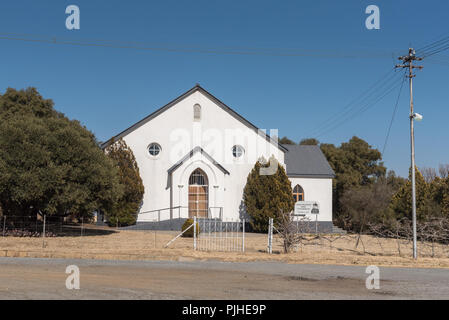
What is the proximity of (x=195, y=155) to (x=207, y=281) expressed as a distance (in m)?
19.7

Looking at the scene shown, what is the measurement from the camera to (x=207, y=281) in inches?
454

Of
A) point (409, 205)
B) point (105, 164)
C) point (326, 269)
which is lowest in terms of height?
point (326, 269)

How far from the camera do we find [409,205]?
96.7 feet

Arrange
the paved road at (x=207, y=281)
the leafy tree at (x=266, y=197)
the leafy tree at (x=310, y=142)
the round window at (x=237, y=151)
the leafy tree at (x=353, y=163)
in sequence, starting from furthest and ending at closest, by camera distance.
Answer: the leafy tree at (x=310, y=142) < the leafy tree at (x=353, y=163) < the round window at (x=237, y=151) < the leafy tree at (x=266, y=197) < the paved road at (x=207, y=281)

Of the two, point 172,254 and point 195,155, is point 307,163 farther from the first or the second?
point 172,254

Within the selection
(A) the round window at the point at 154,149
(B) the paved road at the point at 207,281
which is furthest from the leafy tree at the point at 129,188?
(B) the paved road at the point at 207,281

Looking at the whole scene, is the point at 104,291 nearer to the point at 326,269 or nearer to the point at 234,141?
the point at 326,269

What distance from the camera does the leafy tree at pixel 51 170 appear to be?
20906 mm

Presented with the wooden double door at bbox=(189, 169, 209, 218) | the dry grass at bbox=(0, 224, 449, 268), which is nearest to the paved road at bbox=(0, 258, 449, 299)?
the dry grass at bbox=(0, 224, 449, 268)

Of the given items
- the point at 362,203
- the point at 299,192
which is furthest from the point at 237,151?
the point at 362,203

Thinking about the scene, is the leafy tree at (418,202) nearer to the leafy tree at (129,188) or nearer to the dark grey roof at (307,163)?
the dark grey roof at (307,163)

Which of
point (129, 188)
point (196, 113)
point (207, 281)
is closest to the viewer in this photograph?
point (207, 281)
